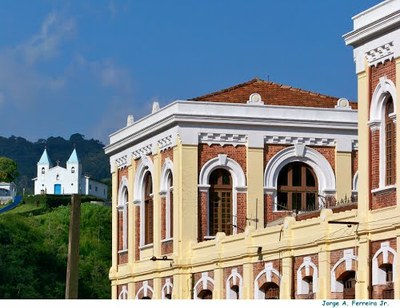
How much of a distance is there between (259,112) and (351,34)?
45.9ft

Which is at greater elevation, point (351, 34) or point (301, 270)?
point (351, 34)

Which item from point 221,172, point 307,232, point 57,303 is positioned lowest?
point 57,303

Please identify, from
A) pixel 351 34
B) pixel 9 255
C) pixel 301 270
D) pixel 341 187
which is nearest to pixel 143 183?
pixel 341 187

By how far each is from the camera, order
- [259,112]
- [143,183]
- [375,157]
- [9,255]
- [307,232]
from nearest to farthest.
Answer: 1. [375,157]
2. [307,232]
3. [259,112]
4. [143,183]
5. [9,255]

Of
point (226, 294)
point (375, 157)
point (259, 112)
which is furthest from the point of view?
point (259, 112)

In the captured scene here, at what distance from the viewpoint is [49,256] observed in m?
136

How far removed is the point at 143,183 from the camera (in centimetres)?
5991

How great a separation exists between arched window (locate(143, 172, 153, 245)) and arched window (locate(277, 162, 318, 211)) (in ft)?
17.7

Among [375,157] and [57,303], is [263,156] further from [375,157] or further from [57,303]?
[57,303]

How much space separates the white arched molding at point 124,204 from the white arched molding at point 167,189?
5050 millimetres

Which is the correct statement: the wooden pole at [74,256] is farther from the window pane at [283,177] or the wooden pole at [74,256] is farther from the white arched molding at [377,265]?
the window pane at [283,177]

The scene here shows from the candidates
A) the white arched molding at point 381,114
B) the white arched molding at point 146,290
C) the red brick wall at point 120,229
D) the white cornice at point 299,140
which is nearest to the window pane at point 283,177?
the white cornice at point 299,140

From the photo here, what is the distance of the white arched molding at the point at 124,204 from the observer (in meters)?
62.2

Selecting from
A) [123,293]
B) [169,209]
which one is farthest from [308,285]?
[123,293]
